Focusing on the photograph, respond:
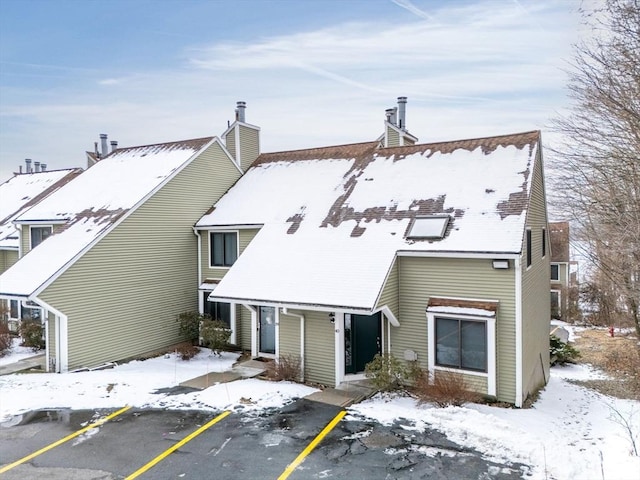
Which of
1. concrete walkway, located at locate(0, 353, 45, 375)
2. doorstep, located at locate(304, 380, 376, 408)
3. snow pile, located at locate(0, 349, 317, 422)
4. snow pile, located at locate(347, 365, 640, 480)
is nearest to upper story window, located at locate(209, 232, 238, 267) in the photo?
snow pile, located at locate(0, 349, 317, 422)

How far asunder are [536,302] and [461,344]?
3.81 metres

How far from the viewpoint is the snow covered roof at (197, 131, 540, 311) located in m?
13.0

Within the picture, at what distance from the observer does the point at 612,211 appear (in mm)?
18531

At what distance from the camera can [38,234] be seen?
1978cm

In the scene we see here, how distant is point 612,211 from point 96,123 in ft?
91.8

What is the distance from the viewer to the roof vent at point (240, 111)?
22.0 meters

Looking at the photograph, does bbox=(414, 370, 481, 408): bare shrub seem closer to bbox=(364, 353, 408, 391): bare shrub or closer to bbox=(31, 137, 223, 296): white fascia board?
bbox=(364, 353, 408, 391): bare shrub

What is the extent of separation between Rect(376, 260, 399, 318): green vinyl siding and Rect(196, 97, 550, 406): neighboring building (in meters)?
0.03

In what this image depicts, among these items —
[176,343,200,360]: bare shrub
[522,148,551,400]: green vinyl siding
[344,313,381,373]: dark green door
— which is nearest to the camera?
[522,148,551,400]: green vinyl siding

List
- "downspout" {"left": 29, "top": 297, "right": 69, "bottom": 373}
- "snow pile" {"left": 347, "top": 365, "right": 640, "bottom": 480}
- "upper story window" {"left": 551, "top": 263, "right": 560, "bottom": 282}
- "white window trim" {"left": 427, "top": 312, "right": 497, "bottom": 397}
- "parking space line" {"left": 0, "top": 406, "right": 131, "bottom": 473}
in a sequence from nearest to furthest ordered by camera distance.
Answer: "snow pile" {"left": 347, "top": 365, "right": 640, "bottom": 480} → "parking space line" {"left": 0, "top": 406, "right": 131, "bottom": 473} → "white window trim" {"left": 427, "top": 312, "right": 497, "bottom": 397} → "downspout" {"left": 29, "top": 297, "right": 69, "bottom": 373} → "upper story window" {"left": 551, "top": 263, "right": 560, "bottom": 282}

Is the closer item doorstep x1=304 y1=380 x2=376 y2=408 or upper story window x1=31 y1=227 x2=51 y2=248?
doorstep x1=304 y1=380 x2=376 y2=408

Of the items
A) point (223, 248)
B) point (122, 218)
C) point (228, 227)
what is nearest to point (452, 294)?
point (228, 227)

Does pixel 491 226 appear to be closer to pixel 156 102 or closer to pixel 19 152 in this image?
pixel 156 102

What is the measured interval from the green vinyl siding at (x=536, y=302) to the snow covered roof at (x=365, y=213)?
105 centimetres
